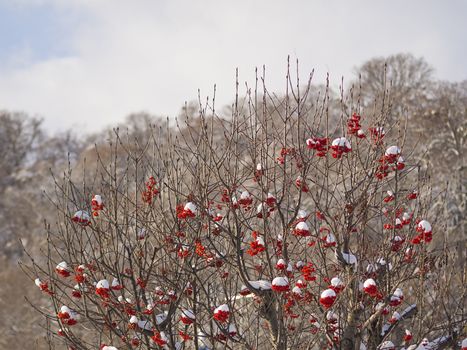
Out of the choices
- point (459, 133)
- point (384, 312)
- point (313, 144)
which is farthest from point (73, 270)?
point (459, 133)

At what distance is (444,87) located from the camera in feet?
94.2

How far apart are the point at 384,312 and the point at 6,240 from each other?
28.1 m

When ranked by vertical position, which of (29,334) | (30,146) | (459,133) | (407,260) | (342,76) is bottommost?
(407,260)

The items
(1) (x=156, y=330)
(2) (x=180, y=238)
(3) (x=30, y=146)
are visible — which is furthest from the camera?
(3) (x=30, y=146)

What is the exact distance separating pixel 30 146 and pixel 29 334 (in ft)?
99.1

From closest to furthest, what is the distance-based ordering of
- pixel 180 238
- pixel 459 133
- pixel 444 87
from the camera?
pixel 180 238 < pixel 459 133 < pixel 444 87

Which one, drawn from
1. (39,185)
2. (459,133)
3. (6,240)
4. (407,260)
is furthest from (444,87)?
(407,260)

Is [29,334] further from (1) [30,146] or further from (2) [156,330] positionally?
(1) [30,146]

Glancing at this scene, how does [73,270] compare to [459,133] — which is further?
[459,133]

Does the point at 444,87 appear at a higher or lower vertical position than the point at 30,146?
lower

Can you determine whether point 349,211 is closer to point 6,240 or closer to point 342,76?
point 342,76

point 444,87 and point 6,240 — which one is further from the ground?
point 444,87

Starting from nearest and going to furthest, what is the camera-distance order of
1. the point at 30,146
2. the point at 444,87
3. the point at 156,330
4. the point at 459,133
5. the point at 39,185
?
the point at 156,330 < the point at 459,133 < the point at 444,87 < the point at 39,185 < the point at 30,146

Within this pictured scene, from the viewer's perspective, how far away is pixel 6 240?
3053cm
